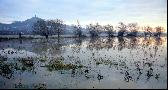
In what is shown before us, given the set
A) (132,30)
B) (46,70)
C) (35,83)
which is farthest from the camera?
(132,30)

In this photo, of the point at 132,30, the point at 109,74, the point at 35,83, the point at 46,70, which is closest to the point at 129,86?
the point at 109,74

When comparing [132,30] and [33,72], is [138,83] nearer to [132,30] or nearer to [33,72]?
[33,72]

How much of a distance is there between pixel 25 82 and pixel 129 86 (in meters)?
6.61

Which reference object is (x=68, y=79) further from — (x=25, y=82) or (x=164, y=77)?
(x=164, y=77)

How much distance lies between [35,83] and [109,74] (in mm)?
5762

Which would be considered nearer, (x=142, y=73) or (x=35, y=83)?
(x=35, y=83)

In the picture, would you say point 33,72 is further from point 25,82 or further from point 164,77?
point 164,77

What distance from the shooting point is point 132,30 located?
166 meters

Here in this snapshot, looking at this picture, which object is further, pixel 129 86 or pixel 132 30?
pixel 132 30

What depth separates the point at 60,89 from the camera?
46.7 feet

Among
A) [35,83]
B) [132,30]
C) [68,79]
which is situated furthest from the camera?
[132,30]

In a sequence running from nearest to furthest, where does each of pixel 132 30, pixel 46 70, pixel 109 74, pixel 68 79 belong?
pixel 68 79
pixel 109 74
pixel 46 70
pixel 132 30

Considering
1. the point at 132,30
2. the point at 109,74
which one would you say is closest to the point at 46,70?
the point at 109,74

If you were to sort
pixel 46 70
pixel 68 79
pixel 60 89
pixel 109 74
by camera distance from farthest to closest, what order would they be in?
pixel 46 70 < pixel 109 74 < pixel 68 79 < pixel 60 89
